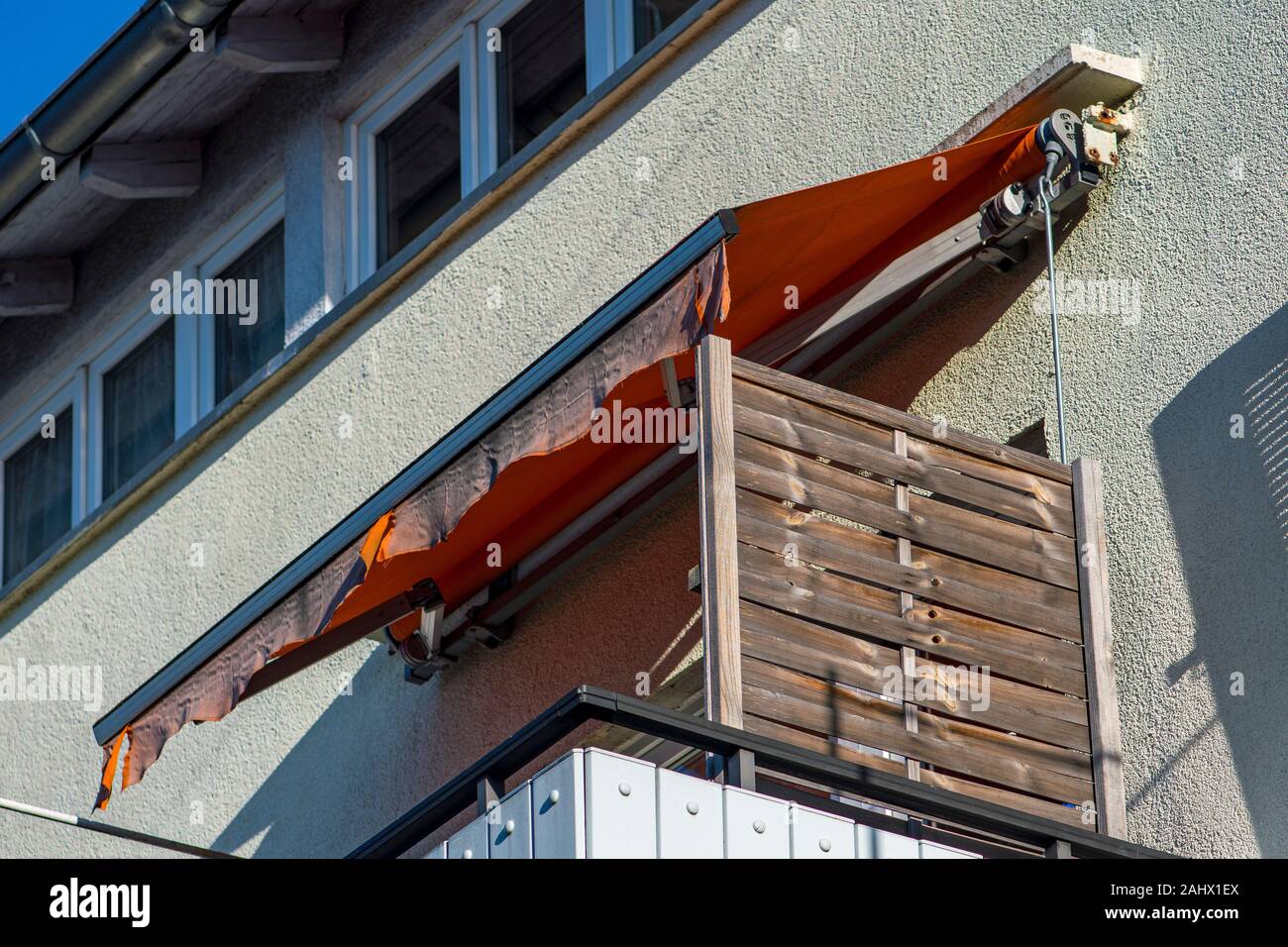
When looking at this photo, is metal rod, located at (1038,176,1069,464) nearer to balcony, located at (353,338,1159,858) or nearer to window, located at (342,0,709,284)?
balcony, located at (353,338,1159,858)

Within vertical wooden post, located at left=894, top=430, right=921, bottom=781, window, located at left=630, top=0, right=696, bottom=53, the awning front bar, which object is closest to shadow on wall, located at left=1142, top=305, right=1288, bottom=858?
vertical wooden post, located at left=894, top=430, right=921, bottom=781

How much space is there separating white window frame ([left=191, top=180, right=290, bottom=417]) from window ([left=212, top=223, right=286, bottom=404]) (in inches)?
1.4

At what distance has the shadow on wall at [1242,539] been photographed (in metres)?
5.95

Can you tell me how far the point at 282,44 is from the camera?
1114 centimetres

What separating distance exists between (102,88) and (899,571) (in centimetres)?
639

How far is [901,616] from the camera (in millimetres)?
6066

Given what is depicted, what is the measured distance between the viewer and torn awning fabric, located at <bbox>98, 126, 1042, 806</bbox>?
6297 millimetres

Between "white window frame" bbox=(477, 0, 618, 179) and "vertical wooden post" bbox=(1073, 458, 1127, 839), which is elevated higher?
"white window frame" bbox=(477, 0, 618, 179)

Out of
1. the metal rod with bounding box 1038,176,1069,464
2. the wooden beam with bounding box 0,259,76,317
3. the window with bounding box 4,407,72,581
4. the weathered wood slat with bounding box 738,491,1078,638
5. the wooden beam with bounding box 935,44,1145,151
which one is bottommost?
the weathered wood slat with bounding box 738,491,1078,638

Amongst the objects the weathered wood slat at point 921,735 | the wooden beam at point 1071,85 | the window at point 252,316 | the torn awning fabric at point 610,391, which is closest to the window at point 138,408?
the window at point 252,316

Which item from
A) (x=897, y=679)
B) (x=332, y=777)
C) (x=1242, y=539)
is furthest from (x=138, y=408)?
(x=1242, y=539)

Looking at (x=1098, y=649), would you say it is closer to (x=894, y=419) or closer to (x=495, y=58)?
(x=894, y=419)

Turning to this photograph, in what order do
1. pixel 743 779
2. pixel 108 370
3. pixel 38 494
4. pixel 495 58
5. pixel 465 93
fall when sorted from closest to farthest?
pixel 743 779, pixel 495 58, pixel 465 93, pixel 108 370, pixel 38 494
